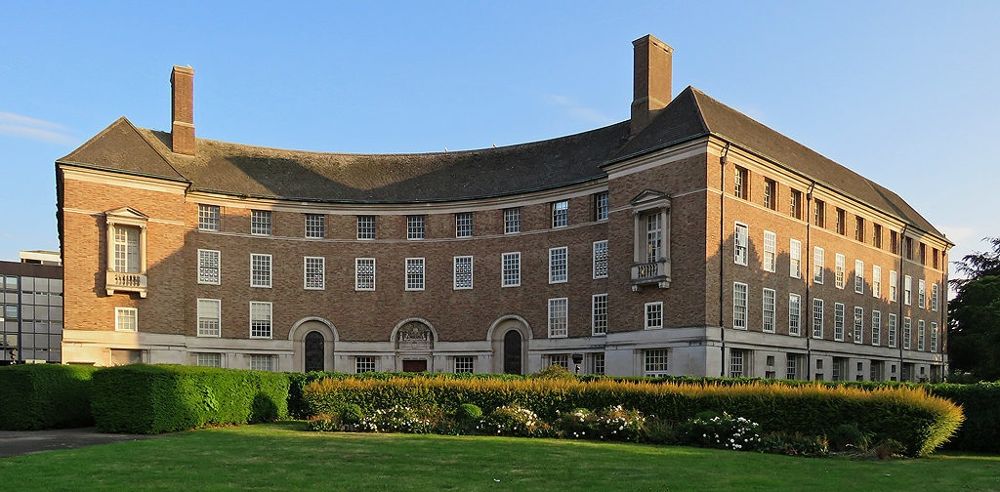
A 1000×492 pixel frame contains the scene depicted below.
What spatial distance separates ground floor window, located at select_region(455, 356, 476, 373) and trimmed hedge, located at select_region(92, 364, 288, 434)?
22715mm

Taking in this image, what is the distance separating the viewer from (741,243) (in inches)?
1500

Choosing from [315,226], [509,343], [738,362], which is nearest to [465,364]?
[509,343]

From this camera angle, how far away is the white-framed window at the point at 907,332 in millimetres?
53906

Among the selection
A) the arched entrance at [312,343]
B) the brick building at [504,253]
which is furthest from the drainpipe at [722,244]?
the arched entrance at [312,343]

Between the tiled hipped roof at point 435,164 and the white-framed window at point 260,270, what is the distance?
3.78 meters

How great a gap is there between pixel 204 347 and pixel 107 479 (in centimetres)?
3404

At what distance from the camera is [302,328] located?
48.6 meters

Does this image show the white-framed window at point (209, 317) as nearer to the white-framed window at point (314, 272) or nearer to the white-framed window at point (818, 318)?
the white-framed window at point (314, 272)

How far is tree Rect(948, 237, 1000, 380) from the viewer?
45.7 metres

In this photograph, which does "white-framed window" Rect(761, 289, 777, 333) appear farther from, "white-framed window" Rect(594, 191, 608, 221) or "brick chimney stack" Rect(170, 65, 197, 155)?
"brick chimney stack" Rect(170, 65, 197, 155)

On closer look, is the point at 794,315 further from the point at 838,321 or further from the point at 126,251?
the point at 126,251

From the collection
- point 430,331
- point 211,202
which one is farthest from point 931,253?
point 211,202

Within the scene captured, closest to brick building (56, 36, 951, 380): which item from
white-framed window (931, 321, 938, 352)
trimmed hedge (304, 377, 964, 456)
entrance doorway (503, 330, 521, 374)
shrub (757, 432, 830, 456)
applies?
entrance doorway (503, 330, 521, 374)

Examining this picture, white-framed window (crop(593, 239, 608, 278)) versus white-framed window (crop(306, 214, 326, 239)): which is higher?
white-framed window (crop(306, 214, 326, 239))
